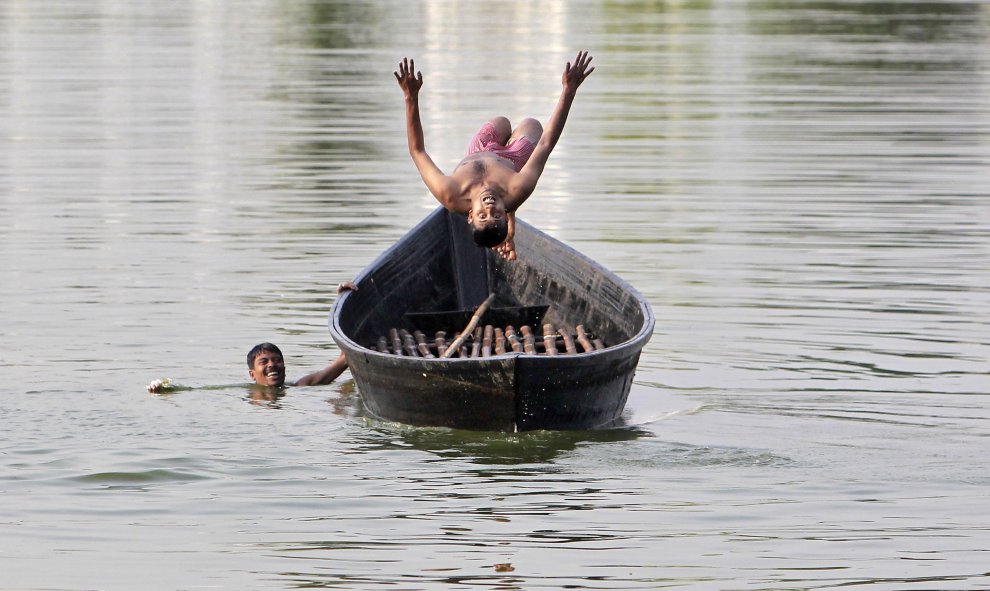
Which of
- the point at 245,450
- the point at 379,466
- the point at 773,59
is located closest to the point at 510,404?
the point at 379,466

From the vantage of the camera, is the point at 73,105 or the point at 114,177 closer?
the point at 114,177

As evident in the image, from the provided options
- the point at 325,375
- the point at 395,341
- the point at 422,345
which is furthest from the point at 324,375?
the point at 422,345

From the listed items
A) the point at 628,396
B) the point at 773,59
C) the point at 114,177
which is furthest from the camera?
the point at 773,59

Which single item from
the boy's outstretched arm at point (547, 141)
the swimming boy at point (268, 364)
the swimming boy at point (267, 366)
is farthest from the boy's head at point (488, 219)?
the swimming boy at point (267, 366)

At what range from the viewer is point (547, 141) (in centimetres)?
1098

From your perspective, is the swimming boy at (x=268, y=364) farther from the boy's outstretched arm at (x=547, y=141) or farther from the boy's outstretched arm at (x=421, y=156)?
the boy's outstretched arm at (x=547, y=141)

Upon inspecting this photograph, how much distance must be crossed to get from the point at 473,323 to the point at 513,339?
61 cm

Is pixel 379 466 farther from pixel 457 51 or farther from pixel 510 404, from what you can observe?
pixel 457 51

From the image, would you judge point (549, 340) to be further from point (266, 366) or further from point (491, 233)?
point (266, 366)

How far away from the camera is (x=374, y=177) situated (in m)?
22.1

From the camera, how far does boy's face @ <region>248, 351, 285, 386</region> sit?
11.8 m

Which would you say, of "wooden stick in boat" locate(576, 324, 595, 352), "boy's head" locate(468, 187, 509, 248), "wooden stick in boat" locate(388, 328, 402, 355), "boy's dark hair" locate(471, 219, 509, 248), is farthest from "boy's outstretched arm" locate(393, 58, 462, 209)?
"wooden stick in boat" locate(576, 324, 595, 352)

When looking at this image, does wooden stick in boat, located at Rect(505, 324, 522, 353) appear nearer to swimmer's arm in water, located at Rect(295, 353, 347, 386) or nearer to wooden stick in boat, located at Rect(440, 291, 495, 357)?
wooden stick in boat, located at Rect(440, 291, 495, 357)

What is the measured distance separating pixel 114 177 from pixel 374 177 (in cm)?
336
